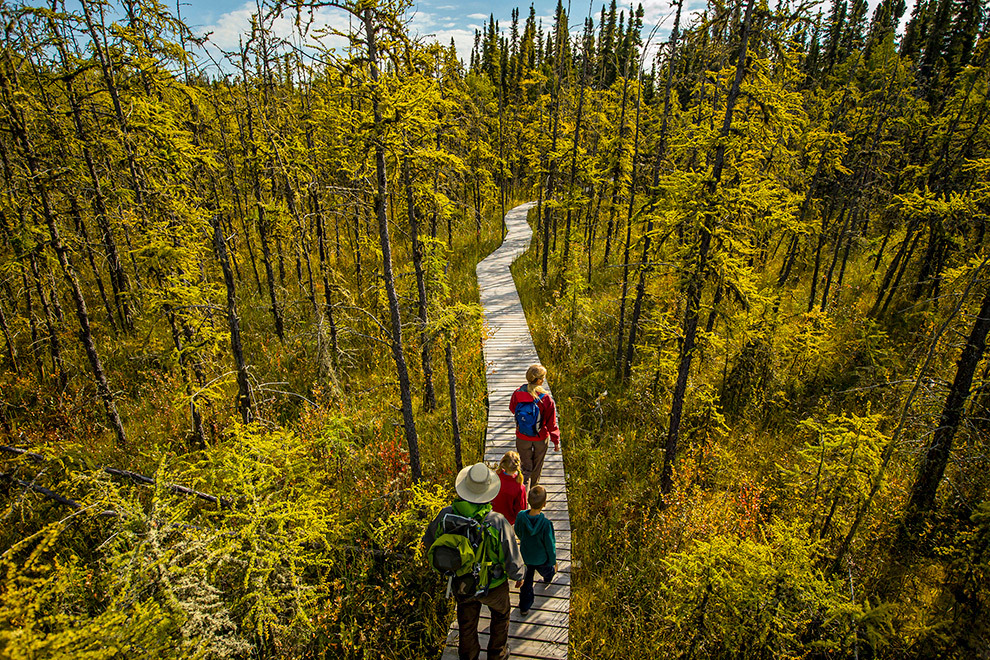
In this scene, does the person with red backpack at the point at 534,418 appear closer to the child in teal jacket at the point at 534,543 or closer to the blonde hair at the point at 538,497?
the child in teal jacket at the point at 534,543

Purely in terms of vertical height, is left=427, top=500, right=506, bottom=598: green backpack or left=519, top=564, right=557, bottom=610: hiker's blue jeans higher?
left=427, top=500, right=506, bottom=598: green backpack

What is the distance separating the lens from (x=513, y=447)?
30.2 ft

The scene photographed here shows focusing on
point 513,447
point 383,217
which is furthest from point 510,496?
point 383,217

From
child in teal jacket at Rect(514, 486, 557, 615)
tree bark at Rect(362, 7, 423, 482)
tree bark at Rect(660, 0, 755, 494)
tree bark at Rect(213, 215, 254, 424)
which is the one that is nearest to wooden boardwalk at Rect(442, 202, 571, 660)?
child in teal jacket at Rect(514, 486, 557, 615)

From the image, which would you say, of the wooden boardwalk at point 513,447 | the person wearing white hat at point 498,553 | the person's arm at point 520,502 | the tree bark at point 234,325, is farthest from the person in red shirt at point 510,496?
the tree bark at point 234,325

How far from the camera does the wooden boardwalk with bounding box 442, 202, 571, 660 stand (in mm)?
5445

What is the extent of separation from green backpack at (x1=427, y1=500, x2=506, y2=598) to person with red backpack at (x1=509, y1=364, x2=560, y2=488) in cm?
259

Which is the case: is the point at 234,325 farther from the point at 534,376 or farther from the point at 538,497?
the point at 538,497

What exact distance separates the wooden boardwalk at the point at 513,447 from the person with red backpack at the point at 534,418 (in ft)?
3.48

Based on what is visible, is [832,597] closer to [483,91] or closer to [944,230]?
[944,230]

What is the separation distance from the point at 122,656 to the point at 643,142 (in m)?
14.9

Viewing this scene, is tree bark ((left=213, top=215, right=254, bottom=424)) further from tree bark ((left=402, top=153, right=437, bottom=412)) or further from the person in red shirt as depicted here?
the person in red shirt

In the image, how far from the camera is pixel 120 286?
12500 mm

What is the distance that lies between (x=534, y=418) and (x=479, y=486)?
8.65 feet
